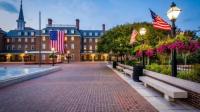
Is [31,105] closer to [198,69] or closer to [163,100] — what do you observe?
[163,100]

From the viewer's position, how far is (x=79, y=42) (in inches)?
4018

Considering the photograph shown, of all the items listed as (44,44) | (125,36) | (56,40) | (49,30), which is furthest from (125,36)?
(44,44)

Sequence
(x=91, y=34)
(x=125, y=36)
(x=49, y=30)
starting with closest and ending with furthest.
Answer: (x=125, y=36), (x=49, y=30), (x=91, y=34)

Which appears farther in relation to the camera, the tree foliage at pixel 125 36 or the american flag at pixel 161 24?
the tree foliage at pixel 125 36

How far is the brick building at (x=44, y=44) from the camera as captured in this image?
99625 mm

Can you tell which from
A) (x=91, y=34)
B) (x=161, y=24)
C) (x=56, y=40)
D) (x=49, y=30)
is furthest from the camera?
(x=91, y=34)

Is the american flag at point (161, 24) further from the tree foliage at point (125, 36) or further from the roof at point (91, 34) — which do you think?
the roof at point (91, 34)

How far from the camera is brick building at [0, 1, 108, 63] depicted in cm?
9962

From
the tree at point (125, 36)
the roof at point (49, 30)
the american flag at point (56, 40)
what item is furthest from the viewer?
the roof at point (49, 30)

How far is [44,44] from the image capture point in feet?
333

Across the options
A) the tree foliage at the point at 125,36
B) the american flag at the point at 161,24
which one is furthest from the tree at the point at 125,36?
the american flag at the point at 161,24

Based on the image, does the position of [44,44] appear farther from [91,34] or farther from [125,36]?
[125,36]

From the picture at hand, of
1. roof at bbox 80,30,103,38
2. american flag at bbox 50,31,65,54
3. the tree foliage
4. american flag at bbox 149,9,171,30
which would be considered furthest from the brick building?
american flag at bbox 149,9,171,30

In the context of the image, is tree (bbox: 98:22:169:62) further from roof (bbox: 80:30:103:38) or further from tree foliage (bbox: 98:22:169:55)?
roof (bbox: 80:30:103:38)
